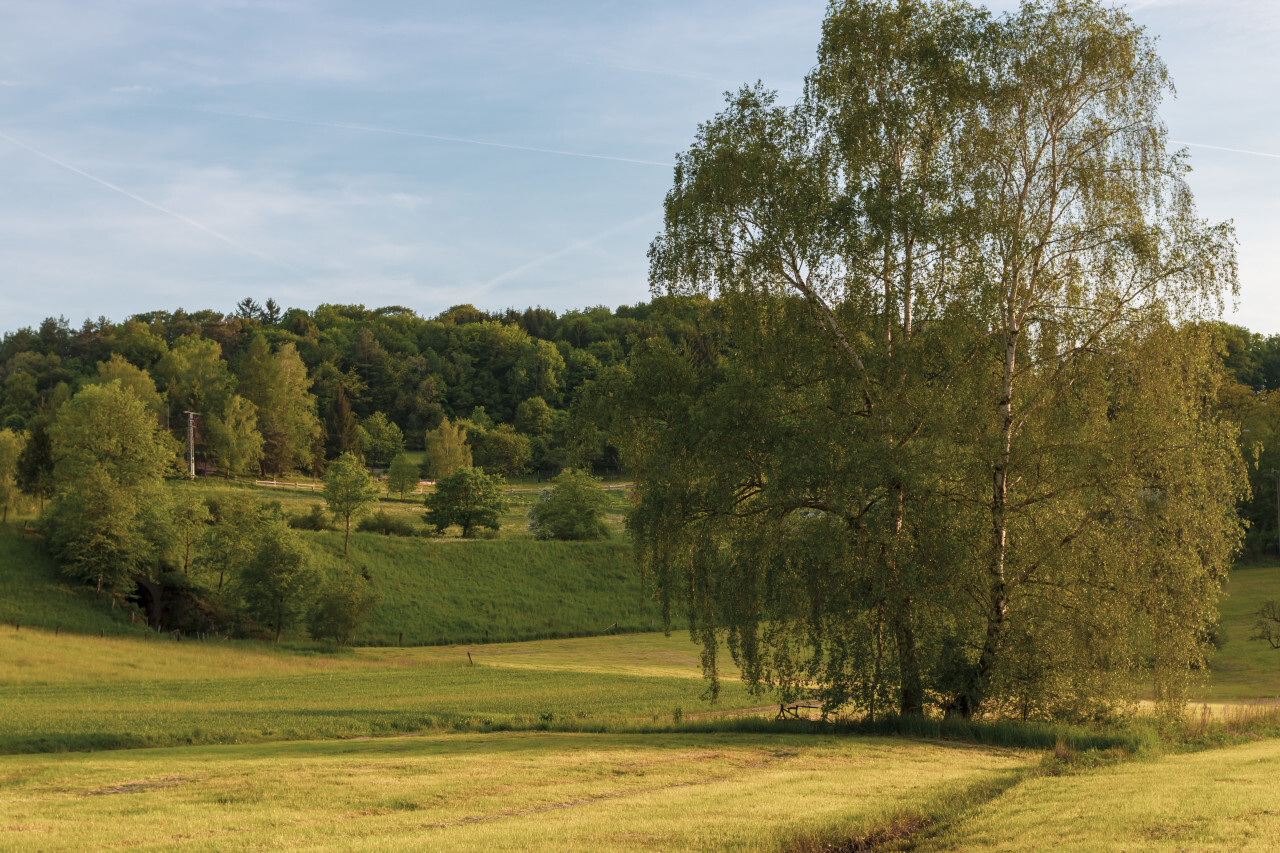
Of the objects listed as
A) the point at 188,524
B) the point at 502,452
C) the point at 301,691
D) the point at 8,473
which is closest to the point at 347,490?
the point at 188,524

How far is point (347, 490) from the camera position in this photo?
7069 centimetres

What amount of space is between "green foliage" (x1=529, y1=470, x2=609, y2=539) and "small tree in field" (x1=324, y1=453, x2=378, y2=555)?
61.0 feet

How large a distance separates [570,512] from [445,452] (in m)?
38.9

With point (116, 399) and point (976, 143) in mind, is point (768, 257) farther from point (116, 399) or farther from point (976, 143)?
point (116, 399)

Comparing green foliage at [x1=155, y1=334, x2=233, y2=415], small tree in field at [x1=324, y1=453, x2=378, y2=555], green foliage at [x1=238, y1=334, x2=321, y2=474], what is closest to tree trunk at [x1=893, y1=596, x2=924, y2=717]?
small tree in field at [x1=324, y1=453, x2=378, y2=555]

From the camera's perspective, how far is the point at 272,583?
52.5m

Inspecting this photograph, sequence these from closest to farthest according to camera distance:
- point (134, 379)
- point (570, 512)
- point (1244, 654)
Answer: point (1244, 654) → point (570, 512) → point (134, 379)

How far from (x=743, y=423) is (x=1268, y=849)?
14.7 meters

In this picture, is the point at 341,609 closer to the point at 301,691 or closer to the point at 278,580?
the point at 278,580

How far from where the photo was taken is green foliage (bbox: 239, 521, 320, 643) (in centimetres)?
5275

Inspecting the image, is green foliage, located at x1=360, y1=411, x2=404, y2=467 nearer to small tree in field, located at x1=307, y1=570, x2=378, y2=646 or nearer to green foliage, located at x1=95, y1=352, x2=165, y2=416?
green foliage, located at x1=95, y1=352, x2=165, y2=416

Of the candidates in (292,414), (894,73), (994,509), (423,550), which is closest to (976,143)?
(894,73)

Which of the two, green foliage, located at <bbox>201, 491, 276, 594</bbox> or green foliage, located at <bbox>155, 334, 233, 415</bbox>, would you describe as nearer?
green foliage, located at <bbox>201, 491, 276, 594</bbox>

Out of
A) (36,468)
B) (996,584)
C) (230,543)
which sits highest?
(36,468)
